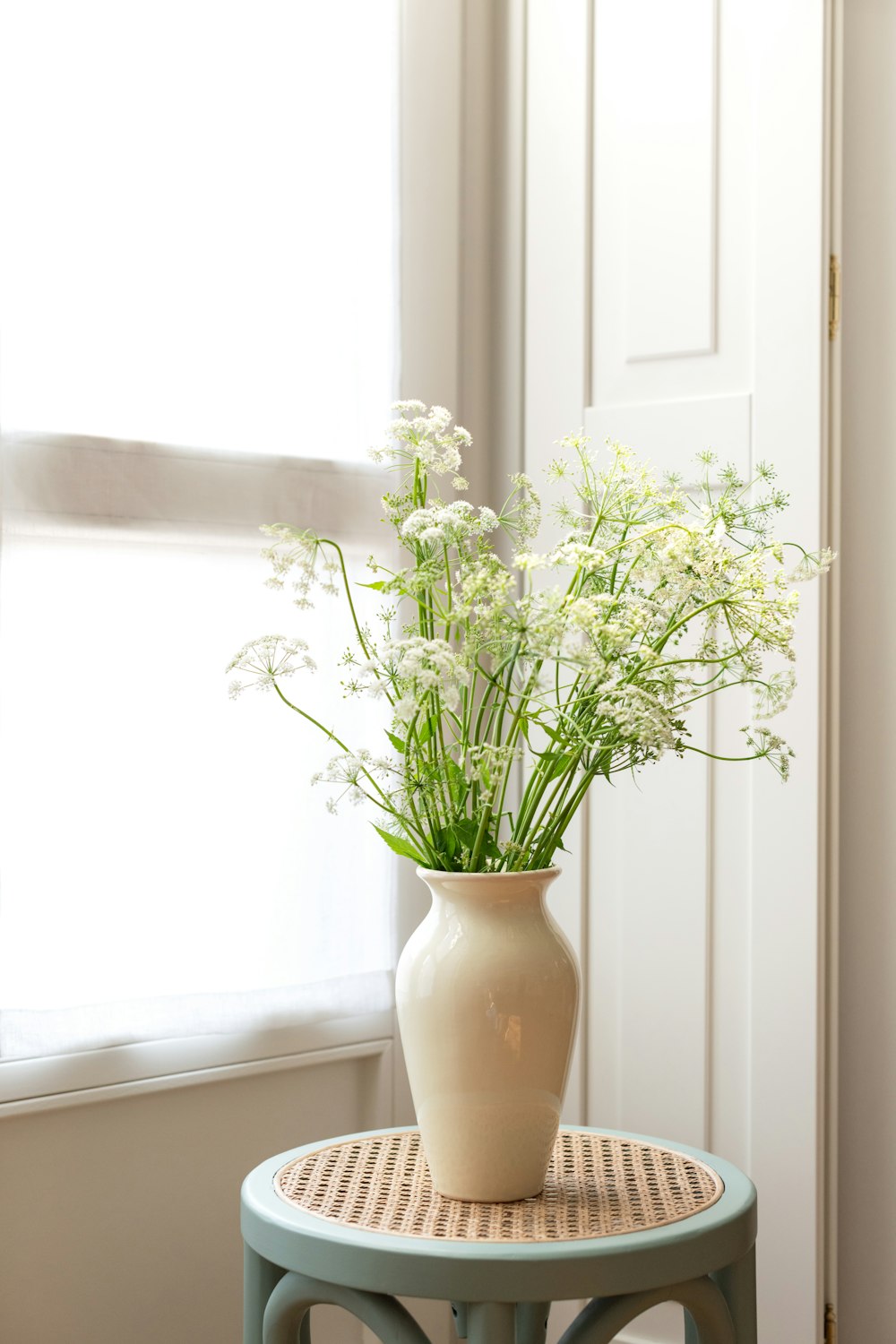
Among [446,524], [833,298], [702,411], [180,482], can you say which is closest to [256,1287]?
[446,524]

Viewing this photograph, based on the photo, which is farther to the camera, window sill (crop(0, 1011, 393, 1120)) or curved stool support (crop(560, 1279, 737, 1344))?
window sill (crop(0, 1011, 393, 1120))

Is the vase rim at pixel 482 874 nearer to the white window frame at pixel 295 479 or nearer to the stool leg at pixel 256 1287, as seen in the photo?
the stool leg at pixel 256 1287

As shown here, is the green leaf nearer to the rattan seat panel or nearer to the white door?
the rattan seat panel

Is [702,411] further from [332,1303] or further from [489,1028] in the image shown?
[332,1303]

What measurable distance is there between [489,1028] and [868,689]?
843 mm

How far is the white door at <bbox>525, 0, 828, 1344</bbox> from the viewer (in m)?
1.83

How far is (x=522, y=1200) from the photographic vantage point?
4.43 ft

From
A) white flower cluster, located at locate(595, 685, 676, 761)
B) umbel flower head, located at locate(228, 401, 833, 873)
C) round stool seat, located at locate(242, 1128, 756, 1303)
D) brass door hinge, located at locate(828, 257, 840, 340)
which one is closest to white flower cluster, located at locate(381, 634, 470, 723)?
umbel flower head, located at locate(228, 401, 833, 873)

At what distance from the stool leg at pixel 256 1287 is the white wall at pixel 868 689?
2.84 ft

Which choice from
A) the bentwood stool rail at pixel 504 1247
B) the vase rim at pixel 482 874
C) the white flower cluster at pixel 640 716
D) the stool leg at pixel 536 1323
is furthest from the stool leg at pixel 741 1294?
the white flower cluster at pixel 640 716

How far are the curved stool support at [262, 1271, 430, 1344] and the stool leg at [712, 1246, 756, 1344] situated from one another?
309mm

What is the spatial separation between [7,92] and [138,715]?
75 centimetres

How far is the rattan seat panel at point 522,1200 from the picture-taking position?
1278mm

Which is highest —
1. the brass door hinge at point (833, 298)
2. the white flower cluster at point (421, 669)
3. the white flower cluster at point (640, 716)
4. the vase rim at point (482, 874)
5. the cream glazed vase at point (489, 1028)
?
the brass door hinge at point (833, 298)
